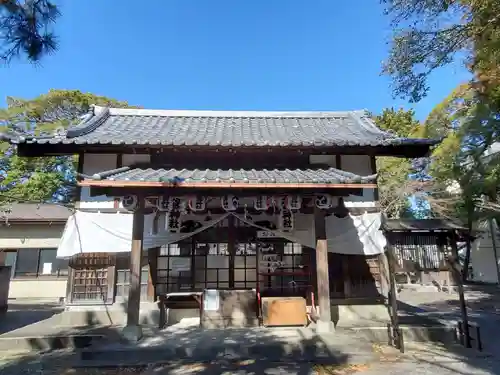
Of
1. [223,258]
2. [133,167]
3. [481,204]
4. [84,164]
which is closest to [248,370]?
[223,258]

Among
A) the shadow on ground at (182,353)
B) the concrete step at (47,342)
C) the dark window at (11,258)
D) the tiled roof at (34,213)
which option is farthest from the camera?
the dark window at (11,258)

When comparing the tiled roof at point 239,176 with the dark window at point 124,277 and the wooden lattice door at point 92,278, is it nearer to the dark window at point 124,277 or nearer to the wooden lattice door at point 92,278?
the dark window at point 124,277

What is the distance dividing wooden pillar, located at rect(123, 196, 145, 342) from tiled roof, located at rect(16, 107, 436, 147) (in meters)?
1.93

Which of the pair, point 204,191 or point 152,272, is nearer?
point 204,191

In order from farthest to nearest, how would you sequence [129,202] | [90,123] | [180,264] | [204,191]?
[90,123]
[180,264]
[204,191]
[129,202]

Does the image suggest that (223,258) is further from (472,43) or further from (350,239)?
(472,43)

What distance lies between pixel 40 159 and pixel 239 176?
13.4m

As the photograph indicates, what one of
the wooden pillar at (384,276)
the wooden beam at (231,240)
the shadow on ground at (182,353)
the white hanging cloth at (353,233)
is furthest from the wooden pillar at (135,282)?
the wooden pillar at (384,276)

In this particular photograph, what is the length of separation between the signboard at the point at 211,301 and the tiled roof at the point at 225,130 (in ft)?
12.4

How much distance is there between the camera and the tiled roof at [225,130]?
8.82 metres

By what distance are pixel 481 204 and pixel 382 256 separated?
24.7 feet

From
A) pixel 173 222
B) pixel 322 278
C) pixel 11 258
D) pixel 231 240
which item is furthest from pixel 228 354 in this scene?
pixel 11 258

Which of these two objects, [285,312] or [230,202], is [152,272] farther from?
[285,312]

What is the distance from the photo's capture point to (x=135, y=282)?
7.75 metres
